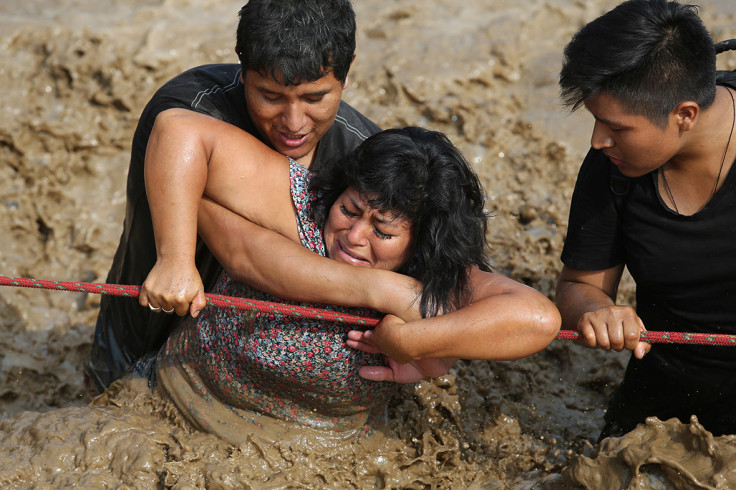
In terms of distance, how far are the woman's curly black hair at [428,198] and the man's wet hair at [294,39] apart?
14.9 inches

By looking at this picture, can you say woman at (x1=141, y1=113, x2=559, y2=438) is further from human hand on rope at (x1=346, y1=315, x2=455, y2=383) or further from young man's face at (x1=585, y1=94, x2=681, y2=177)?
young man's face at (x1=585, y1=94, x2=681, y2=177)

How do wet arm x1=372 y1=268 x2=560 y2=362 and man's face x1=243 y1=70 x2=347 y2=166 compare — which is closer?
wet arm x1=372 y1=268 x2=560 y2=362

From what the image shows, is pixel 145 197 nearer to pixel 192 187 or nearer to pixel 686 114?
pixel 192 187

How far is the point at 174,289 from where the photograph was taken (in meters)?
2.55

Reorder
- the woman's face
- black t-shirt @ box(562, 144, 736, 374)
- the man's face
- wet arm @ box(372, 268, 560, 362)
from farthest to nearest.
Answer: the man's face
black t-shirt @ box(562, 144, 736, 374)
the woman's face
wet arm @ box(372, 268, 560, 362)

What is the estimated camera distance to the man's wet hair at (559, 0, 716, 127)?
247 centimetres

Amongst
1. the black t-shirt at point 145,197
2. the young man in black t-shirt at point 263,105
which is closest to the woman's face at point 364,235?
the young man in black t-shirt at point 263,105

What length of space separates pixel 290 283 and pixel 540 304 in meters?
0.77

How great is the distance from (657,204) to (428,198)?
0.81m

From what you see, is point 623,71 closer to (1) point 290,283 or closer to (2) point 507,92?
(1) point 290,283

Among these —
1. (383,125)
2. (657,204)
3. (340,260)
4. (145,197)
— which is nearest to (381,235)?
(340,260)

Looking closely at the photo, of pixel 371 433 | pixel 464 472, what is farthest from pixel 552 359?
pixel 371 433

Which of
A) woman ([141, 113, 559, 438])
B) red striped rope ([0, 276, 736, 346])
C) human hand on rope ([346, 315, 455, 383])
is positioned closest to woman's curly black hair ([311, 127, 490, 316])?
woman ([141, 113, 559, 438])

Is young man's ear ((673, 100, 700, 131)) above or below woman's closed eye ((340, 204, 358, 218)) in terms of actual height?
above
